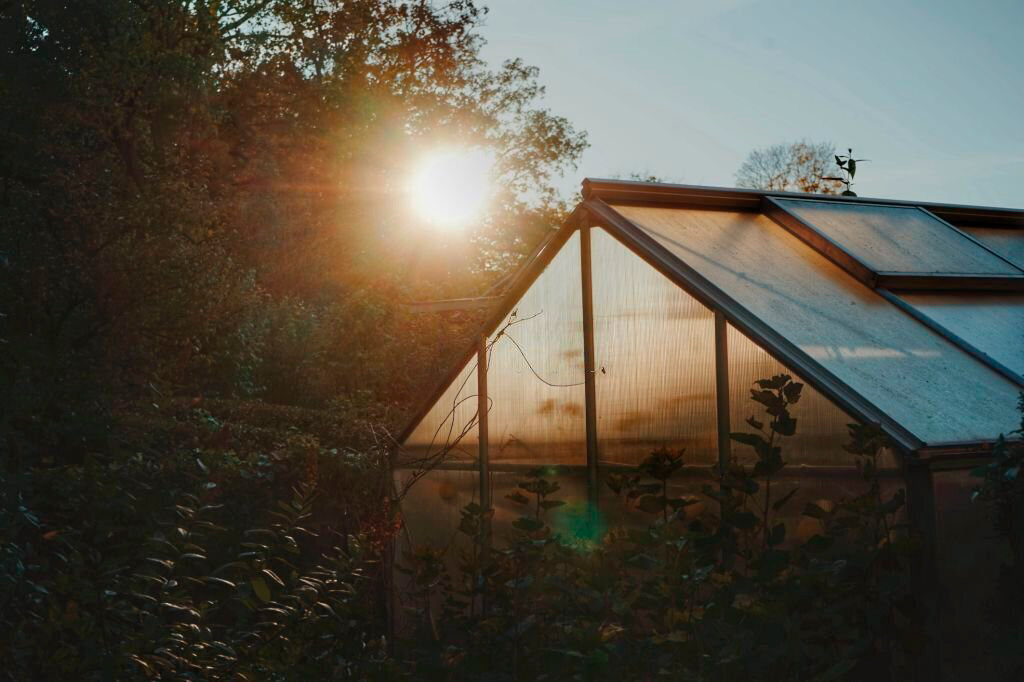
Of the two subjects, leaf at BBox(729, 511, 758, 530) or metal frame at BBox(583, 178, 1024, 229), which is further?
metal frame at BBox(583, 178, 1024, 229)

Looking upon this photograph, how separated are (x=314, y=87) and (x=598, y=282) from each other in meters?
15.1

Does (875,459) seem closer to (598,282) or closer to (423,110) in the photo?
(598,282)

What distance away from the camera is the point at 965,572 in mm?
4465

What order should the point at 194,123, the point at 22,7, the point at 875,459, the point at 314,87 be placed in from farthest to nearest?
the point at 314,87
the point at 194,123
the point at 22,7
the point at 875,459

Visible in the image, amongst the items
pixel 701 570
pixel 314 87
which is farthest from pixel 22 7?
pixel 701 570

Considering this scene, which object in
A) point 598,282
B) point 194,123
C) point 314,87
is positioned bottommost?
point 598,282

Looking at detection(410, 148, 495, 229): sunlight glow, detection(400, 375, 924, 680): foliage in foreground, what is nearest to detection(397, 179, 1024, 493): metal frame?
detection(400, 375, 924, 680): foliage in foreground

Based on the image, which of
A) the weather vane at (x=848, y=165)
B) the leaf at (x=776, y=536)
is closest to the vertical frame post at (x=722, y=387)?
the leaf at (x=776, y=536)

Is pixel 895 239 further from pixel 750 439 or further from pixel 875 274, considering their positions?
pixel 750 439

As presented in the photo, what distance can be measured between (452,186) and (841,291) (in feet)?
70.0

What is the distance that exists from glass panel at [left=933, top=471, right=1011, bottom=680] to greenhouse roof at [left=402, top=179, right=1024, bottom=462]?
192 mm

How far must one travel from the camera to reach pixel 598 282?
20.4 ft

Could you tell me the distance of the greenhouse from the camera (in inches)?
182

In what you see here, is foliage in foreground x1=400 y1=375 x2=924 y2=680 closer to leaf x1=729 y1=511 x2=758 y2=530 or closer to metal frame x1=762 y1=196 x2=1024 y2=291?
leaf x1=729 y1=511 x2=758 y2=530
